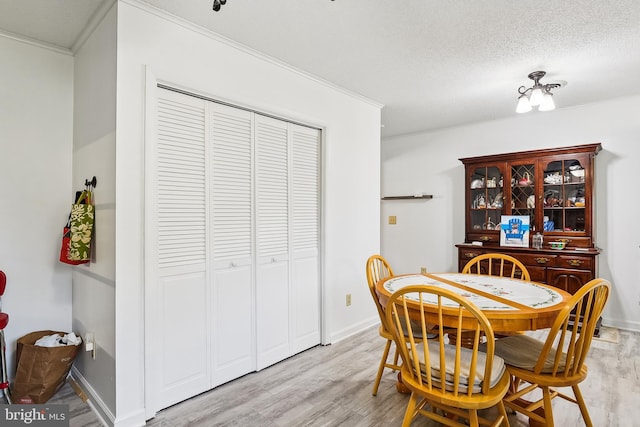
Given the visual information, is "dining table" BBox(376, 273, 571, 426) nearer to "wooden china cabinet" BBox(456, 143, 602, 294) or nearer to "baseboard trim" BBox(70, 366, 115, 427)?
"wooden china cabinet" BBox(456, 143, 602, 294)

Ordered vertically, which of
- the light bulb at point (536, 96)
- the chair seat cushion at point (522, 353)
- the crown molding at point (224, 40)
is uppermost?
the crown molding at point (224, 40)

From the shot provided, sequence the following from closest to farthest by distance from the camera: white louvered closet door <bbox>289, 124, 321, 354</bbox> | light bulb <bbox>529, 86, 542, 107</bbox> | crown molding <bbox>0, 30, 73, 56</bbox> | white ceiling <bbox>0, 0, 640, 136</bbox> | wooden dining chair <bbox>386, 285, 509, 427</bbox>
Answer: wooden dining chair <bbox>386, 285, 509, 427</bbox>, white ceiling <bbox>0, 0, 640, 136</bbox>, crown molding <bbox>0, 30, 73, 56</bbox>, light bulb <bbox>529, 86, 542, 107</bbox>, white louvered closet door <bbox>289, 124, 321, 354</bbox>

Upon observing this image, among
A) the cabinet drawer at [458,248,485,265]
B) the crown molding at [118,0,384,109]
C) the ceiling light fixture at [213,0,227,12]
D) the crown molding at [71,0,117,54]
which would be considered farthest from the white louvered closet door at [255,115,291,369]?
the cabinet drawer at [458,248,485,265]

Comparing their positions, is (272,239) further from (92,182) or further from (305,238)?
(92,182)

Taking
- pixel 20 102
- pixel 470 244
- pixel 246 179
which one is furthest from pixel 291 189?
pixel 470 244

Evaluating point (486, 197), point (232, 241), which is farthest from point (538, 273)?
point (232, 241)

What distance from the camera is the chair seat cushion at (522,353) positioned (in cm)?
175

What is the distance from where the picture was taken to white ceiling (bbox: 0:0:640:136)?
2014mm

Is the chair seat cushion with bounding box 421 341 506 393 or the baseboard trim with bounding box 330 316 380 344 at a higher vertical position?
the chair seat cushion with bounding box 421 341 506 393

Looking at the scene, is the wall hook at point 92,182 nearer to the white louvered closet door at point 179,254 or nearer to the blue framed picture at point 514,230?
the white louvered closet door at point 179,254

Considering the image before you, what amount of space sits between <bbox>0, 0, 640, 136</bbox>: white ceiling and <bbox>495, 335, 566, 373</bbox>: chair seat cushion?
1.98m

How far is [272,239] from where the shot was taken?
2744mm

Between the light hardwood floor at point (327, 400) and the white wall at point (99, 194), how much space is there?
0.26 meters

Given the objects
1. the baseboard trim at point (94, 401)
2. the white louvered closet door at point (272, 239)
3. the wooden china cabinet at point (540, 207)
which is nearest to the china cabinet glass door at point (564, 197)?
the wooden china cabinet at point (540, 207)
